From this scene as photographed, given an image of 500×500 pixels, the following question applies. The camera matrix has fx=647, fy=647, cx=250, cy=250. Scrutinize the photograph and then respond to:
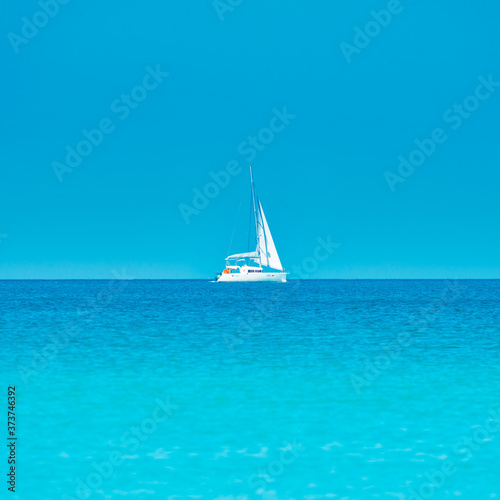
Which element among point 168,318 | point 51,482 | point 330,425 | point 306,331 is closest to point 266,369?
point 330,425

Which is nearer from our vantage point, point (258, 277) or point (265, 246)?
point (265, 246)

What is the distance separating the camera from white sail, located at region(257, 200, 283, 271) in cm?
11875

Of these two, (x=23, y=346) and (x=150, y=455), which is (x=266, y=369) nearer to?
(x=150, y=455)

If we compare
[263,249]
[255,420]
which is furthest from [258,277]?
[255,420]

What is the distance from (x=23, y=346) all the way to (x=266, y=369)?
11.3 m

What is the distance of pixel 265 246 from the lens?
12094cm

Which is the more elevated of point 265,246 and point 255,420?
point 265,246

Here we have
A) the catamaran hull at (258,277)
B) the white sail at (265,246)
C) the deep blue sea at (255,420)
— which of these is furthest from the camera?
the catamaran hull at (258,277)

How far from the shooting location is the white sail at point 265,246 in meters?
119

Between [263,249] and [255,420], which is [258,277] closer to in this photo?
[263,249]

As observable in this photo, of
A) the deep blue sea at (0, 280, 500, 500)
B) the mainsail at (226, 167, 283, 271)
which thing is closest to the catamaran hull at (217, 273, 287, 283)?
the mainsail at (226, 167, 283, 271)

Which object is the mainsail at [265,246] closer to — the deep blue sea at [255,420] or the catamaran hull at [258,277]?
the catamaran hull at [258,277]

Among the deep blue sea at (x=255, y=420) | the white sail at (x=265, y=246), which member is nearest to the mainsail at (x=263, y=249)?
the white sail at (x=265, y=246)

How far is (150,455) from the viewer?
35.8 feet
